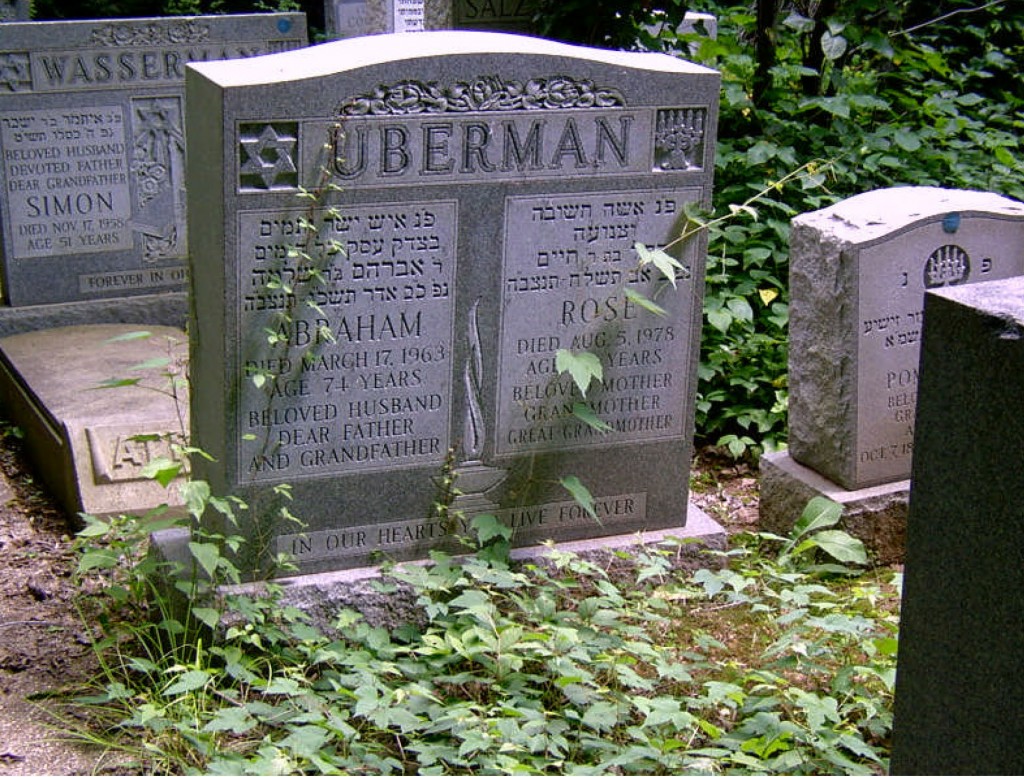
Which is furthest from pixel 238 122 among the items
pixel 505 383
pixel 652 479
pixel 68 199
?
pixel 68 199

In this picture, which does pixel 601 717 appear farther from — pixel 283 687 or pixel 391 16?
pixel 391 16

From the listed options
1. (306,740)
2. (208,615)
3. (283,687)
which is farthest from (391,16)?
(306,740)

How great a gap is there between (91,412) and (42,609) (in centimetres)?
124

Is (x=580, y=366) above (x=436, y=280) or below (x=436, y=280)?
below

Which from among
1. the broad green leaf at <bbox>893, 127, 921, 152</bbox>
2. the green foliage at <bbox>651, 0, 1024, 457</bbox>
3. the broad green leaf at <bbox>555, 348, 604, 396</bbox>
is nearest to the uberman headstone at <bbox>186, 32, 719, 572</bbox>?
the broad green leaf at <bbox>555, 348, 604, 396</bbox>

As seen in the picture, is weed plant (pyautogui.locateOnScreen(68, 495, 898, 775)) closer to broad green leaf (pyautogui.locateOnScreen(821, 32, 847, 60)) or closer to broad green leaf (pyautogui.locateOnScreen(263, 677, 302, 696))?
broad green leaf (pyautogui.locateOnScreen(263, 677, 302, 696))

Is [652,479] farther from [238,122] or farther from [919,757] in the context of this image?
[919,757]

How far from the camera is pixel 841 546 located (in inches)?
183

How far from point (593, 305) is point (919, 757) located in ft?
7.32

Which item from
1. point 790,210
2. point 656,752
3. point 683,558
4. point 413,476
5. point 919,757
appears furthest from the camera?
point 790,210

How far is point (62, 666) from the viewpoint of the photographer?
407 cm

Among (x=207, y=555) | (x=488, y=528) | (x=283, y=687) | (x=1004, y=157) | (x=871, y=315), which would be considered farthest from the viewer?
(x=1004, y=157)

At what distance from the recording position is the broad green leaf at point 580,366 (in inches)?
167

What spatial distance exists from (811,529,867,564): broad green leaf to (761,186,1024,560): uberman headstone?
39 cm
